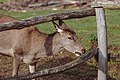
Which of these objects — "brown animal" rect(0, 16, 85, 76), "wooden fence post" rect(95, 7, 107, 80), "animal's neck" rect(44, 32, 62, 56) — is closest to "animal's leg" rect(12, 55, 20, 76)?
"brown animal" rect(0, 16, 85, 76)

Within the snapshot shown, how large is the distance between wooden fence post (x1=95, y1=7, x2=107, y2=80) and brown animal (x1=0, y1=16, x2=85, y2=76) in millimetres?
1369

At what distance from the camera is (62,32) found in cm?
1101

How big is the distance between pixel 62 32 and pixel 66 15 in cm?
158

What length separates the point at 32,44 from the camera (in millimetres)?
11523

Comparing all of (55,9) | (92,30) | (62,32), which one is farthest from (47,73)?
(55,9)

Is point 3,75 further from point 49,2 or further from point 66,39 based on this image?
point 49,2

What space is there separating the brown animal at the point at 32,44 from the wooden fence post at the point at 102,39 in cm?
137

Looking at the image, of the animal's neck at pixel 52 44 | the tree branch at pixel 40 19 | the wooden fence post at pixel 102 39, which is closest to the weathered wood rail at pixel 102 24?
Answer: the wooden fence post at pixel 102 39

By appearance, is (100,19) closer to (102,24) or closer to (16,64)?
(102,24)

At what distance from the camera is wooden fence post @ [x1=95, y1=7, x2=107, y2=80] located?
9477mm

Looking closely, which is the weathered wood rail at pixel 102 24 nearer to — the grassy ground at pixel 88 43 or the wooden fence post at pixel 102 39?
the wooden fence post at pixel 102 39

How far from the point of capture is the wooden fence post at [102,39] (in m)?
9.48

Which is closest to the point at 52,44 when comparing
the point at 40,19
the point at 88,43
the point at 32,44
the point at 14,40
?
the point at 32,44

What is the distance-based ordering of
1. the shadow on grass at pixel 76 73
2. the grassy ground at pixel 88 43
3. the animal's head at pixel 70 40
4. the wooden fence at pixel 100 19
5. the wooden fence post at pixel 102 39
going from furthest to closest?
the grassy ground at pixel 88 43, the shadow on grass at pixel 76 73, the animal's head at pixel 70 40, the wooden fence post at pixel 102 39, the wooden fence at pixel 100 19
